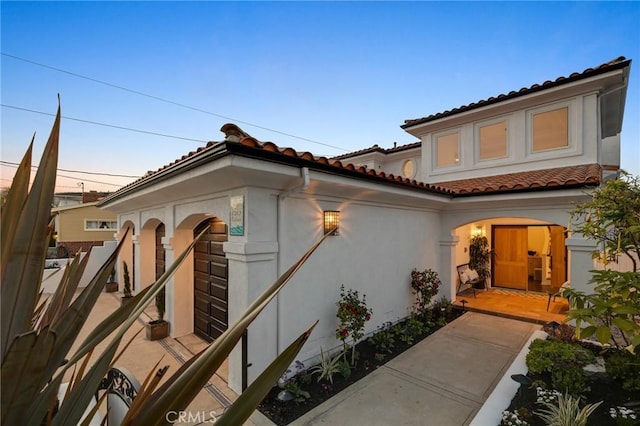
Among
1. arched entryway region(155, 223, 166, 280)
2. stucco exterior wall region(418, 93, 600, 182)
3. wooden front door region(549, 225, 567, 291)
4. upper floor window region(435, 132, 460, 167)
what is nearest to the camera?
stucco exterior wall region(418, 93, 600, 182)

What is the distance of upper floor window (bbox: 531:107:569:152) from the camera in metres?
8.27

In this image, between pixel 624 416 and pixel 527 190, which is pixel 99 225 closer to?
pixel 527 190

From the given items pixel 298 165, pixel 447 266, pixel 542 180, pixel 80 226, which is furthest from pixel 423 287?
pixel 80 226

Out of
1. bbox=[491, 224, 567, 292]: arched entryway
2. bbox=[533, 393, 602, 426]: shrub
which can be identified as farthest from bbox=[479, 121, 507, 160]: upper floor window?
bbox=[533, 393, 602, 426]: shrub

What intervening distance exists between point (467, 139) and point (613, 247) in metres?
8.41

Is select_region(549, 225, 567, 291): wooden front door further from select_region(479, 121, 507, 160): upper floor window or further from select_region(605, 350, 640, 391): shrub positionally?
select_region(605, 350, 640, 391): shrub

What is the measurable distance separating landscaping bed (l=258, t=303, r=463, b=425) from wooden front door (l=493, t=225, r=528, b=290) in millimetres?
5270

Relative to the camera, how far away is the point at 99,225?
22219 millimetres

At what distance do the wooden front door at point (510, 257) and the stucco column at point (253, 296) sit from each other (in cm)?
1073

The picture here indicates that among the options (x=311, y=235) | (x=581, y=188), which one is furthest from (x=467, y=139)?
(x=311, y=235)

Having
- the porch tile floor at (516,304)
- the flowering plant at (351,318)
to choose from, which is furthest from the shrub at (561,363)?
the porch tile floor at (516,304)

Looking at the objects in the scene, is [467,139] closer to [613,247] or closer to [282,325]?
[613,247]

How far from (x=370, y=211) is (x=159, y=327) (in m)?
5.75

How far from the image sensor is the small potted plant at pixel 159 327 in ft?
20.9
